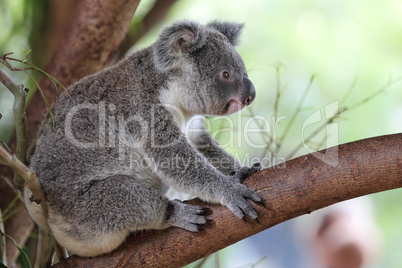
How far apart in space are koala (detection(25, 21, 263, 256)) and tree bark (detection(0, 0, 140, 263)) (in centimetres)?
63

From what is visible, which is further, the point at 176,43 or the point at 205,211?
the point at 176,43

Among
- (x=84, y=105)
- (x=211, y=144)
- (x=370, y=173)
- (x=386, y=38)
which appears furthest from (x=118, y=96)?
(x=386, y=38)

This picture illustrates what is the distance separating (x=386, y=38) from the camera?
4395 mm

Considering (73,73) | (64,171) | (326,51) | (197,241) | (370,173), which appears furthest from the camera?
(326,51)

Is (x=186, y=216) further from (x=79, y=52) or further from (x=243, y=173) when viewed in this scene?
(x=79, y=52)

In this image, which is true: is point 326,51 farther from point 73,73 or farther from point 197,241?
point 197,241

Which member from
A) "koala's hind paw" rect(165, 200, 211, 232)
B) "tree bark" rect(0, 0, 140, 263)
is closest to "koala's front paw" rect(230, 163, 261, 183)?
"koala's hind paw" rect(165, 200, 211, 232)

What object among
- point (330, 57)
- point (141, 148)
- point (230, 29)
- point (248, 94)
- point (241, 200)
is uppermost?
point (330, 57)

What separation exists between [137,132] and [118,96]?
0.25 metres

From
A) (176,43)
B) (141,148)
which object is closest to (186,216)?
(141,148)

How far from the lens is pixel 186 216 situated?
2.18m

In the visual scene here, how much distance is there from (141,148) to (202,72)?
57 centimetres

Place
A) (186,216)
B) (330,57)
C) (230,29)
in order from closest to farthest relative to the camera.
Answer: (186,216) < (230,29) < (330,57)

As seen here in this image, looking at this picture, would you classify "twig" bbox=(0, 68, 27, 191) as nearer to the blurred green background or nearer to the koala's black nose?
the koala's black nose
